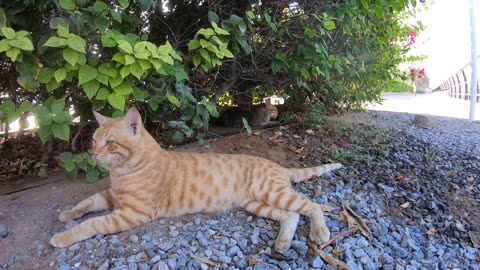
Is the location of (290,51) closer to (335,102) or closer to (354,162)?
(354,162)

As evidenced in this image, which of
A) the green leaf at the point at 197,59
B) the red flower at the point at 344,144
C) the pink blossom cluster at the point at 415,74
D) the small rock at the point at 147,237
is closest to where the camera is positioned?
the small rock at the point at 147,237

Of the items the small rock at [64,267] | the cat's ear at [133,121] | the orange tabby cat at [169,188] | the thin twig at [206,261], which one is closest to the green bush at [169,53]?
the cat's ear at [133,121]

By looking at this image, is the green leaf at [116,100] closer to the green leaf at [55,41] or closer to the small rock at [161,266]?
the green leaf at [55,41]

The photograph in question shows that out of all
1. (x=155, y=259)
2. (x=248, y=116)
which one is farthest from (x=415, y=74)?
(x=155, y=259)

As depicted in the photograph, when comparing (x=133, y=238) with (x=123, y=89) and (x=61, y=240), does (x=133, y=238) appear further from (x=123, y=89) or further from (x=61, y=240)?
(x=123, y=89)

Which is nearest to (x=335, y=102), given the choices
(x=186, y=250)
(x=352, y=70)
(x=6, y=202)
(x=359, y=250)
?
(x=352, y=70)

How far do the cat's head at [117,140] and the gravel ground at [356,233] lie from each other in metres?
0.55

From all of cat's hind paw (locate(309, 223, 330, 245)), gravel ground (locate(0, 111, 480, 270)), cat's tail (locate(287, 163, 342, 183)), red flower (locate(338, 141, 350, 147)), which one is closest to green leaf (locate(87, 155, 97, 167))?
gravel ground (locate(0, 111, 480, 270))

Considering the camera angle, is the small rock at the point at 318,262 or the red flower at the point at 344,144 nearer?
the small rock at the point at 318,262

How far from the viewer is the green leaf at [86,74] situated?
2016mm

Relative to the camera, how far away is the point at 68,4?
1919mm

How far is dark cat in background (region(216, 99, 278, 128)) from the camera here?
532 centimetres

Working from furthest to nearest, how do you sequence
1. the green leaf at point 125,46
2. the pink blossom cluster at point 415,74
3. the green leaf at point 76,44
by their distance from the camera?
the pink blossom cluster at point 415,74 → the green leaf at point 125,46 → the green leaf at point 76,44

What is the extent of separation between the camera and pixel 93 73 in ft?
6.72
